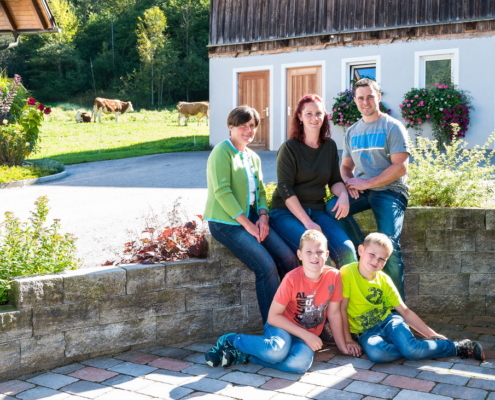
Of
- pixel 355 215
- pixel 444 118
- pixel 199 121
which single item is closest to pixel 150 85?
pixel 199 121

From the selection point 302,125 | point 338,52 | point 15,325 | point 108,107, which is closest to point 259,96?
point 338,52

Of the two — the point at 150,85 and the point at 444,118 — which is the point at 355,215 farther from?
the point at 150,85

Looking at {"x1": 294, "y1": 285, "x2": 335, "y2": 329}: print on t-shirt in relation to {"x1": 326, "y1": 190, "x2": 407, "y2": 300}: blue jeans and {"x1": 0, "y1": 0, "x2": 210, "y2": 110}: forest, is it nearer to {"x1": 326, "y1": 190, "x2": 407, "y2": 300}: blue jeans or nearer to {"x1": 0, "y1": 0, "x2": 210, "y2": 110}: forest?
{"x1": 326, "y1": 190, "x2": 407, "y2": 300}: blue jeans

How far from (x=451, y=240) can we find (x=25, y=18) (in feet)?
28.8

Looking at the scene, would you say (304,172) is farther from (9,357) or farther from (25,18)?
(25,18)

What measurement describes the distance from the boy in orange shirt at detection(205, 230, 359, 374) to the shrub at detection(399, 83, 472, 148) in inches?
436

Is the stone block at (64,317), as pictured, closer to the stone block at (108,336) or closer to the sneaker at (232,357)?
the stone block at (108,336)

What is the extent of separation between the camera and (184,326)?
4566 millimetres

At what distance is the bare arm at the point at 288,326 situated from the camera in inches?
159

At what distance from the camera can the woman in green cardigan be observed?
4383mm

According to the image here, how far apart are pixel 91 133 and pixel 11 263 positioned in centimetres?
2193

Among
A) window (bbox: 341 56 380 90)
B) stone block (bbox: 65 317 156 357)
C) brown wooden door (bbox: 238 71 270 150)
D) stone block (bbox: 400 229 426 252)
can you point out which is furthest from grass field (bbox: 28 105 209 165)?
stone block (bbox: 400 229 426 252)

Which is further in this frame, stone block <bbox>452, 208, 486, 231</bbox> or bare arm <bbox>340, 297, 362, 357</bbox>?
stone block <bbox>452, 208, 486, 231</bbox>

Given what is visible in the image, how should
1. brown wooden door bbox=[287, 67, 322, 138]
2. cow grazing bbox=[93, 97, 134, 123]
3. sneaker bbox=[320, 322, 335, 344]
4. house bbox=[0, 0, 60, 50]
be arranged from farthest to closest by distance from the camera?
1. cow grazing bbox=[93, 97, 134, 123]
2. brown wooden door bbox=[287, 67, 322, 138]
3. house bbox=[0, 0, 60, 50]
4. sneaker bbox=[320, 322, 335, 344]
